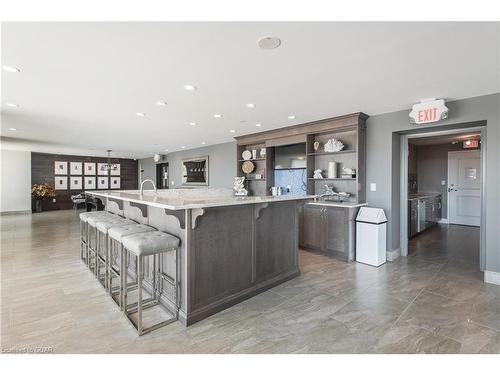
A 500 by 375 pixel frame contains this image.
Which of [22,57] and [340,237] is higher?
[22,57]

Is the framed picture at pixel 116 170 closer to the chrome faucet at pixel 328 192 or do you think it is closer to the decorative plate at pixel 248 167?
the decorative plate at pixel 248 167

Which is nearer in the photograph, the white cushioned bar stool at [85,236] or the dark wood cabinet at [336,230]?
the white cushioned bar stool at [85,236]

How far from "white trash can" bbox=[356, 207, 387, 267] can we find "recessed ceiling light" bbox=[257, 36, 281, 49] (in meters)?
2.94

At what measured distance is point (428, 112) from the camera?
3279 mm

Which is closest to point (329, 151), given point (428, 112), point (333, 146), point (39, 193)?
point (333, 146)

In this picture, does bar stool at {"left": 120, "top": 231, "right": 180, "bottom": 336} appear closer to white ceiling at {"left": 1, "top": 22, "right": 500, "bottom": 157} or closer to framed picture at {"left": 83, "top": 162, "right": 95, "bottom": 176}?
white ceiling at {"left": 1, "top": 22, "right": 500, "bottom": 157}

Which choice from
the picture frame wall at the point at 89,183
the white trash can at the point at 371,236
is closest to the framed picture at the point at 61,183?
the picture frame wall at the point at 89,183

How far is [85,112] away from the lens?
3.99 meters

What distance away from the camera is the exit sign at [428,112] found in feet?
10.5

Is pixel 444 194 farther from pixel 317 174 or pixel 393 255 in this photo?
pixel 317 174

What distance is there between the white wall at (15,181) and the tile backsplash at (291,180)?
30.4 feet
